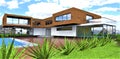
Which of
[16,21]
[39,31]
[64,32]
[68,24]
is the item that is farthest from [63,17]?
[39,31]

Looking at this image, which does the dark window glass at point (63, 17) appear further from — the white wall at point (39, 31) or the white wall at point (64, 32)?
the white wall at point (39, 31)

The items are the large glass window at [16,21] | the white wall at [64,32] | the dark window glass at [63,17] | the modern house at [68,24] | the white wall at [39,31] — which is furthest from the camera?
the white wall at [39,31]

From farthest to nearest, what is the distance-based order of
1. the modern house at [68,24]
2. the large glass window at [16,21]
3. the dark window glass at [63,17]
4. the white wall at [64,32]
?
the large glass window at [16,21] < the dark window glass at [63,17] < the white wall at [64,32] < the modern house at [68,24]

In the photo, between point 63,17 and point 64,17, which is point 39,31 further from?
point 64,17

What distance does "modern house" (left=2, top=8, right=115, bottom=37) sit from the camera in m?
29.7

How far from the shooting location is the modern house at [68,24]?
29734mm

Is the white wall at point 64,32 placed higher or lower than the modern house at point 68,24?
lower

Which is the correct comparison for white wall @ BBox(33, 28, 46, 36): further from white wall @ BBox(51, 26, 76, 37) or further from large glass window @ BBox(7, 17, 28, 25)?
white wall @ BBox(51, 26, 76, 37)

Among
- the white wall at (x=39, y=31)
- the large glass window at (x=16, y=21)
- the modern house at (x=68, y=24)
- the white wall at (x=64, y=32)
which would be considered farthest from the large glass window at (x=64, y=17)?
the white wall at (x=39, y=31)

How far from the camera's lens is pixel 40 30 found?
159 feet

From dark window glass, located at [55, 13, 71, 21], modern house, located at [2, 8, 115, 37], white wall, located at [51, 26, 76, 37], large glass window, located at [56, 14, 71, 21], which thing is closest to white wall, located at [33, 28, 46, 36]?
modern house, located at [2, 8, 115, 37]

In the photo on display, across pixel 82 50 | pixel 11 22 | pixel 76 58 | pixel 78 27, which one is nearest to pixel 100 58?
pixel 76 58

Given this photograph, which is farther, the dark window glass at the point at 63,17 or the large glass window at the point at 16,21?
the large glass window at the point at 16,21

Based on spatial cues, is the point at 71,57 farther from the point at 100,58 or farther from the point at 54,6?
the point at 54,6
